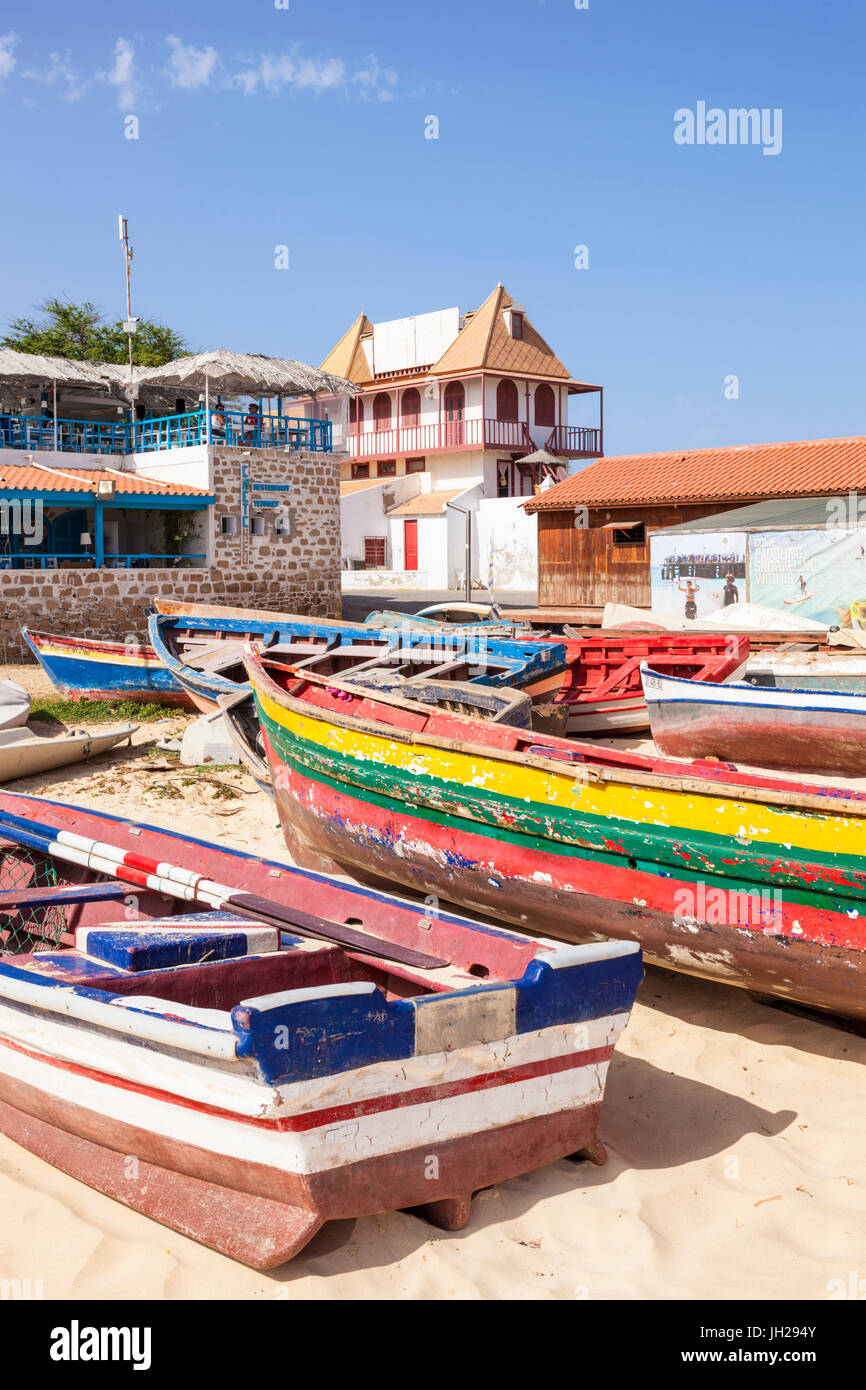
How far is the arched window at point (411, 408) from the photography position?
123 feet

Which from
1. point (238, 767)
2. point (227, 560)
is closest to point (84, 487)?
point (227, 560)

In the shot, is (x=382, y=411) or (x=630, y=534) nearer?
(x=630, y=534)

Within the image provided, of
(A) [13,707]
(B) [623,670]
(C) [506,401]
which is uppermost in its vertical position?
(C) [506,401]

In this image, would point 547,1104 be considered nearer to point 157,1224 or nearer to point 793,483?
point 157,1224

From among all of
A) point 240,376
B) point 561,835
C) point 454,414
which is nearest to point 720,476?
point 240,376

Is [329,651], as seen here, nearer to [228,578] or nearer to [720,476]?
[228,578]

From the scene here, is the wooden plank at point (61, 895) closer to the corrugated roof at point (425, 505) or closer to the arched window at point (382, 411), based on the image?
the corrugated roof at point (425, 505)

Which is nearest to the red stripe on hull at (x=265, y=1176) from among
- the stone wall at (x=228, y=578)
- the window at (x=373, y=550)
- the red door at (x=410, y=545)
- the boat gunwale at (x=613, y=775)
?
the boat gunwale at (x=613, y=775)

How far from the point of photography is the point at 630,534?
22750 millimetres

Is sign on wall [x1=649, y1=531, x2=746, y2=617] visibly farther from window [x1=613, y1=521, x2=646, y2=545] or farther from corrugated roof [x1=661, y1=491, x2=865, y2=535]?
window [x1=613, y1=521, x2=646, y2=545]

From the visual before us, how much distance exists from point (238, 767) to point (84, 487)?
406 inches

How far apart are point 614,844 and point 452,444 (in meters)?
32.1

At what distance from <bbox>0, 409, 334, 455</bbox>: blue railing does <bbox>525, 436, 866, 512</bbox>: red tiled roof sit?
618cm

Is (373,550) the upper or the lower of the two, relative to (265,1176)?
upper
